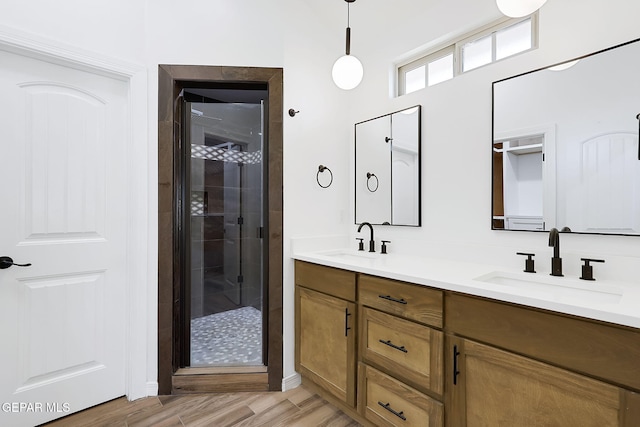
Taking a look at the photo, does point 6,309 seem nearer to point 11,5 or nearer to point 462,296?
point 11,5

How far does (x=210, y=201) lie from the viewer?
8.82 feet

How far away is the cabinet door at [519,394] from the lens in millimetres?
963

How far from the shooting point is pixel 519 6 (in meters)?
1.25

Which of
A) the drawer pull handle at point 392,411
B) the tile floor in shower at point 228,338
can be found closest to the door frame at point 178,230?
the tile floor in shower at point 228,338

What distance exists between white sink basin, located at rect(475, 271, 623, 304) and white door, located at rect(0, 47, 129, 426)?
2.21 meters

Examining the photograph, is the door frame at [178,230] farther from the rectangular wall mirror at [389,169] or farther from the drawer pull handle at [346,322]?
the rectangular wall mirror at [389,169]

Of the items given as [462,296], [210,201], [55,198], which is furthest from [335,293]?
[55,198]

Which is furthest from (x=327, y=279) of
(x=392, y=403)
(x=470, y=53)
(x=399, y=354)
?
(x=470, y=53)

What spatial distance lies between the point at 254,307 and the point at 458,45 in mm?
2597

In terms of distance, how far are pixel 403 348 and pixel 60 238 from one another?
2.04m

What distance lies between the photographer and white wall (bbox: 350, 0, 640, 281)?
1416 millimetres

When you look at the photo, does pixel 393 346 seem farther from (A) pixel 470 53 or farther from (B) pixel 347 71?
(A) pixel 470 53

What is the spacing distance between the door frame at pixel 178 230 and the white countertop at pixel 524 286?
1.36ft

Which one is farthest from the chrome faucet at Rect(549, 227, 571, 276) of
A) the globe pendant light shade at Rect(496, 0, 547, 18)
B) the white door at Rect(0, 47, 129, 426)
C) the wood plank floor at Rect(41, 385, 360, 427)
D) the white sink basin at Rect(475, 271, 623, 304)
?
the white door at Rect(0, 47, 129, 426)
